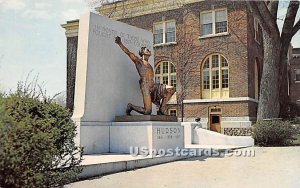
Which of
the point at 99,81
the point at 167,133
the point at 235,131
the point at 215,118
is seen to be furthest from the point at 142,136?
the point at 215,118

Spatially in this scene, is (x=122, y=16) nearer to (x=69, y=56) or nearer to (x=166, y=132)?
(x=69, y=56)

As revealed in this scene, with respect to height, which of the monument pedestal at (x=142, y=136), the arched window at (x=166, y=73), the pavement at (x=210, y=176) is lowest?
the pavement at (x=210, y=176)

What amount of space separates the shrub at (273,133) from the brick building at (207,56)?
8.39 m

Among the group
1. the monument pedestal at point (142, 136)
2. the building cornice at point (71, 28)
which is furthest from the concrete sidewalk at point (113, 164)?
the building cornice at point (71, 28)

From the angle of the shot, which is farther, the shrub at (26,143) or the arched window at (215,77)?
the arched window at (215,77)

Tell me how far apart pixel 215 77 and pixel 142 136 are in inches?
671

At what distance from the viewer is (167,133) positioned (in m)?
12.8

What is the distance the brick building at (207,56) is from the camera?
26891 mm

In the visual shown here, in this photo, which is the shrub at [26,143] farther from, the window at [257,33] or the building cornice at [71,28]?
the building cornice at [71,28]

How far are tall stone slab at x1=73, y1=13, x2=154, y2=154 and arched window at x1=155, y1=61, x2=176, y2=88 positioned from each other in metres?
15.8

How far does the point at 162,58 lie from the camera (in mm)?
30219

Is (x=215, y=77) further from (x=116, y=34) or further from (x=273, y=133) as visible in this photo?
(x=116, y=34)

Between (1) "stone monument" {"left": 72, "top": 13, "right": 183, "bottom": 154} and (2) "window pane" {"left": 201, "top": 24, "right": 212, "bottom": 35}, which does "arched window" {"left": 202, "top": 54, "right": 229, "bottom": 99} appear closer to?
(2) "window pane" {"left": 201, "top": 24, "right": 212, "bottom": 35}

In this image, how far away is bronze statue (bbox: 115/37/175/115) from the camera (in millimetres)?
12977
